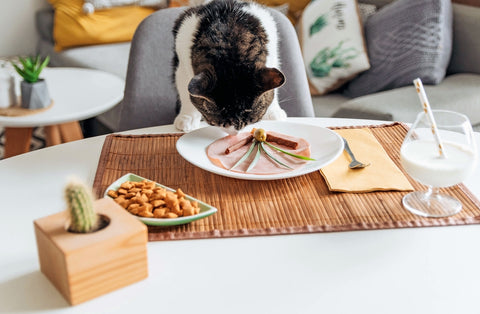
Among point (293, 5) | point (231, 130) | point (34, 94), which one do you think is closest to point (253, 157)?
point (231, 130)

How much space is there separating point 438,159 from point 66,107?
154 centimetres

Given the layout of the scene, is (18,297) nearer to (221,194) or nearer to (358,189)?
(221,194)

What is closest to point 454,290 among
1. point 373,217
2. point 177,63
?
point 373,217

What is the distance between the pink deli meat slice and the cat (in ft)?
0.28

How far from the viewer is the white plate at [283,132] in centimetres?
100

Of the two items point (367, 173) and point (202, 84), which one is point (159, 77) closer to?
point (202, 84)

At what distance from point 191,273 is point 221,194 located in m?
0.24

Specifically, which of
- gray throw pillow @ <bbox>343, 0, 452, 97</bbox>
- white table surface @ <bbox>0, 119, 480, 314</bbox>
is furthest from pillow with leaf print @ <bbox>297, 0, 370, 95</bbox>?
white table surface @ <bbox>0, 119, 480, 314</bbox>

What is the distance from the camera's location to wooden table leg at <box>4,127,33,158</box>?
221 cm

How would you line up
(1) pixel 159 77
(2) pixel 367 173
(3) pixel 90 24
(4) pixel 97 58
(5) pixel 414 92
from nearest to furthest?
1. (2) pixel 367 173
2. (1) pixel 159 77
3. (5) pixel 414 92
4. (4) pixel 97 58
5. (3) pixel 90 24

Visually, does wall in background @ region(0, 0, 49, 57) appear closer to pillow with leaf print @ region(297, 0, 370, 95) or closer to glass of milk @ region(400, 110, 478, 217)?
pillow with leaf print @ region(297, 0, 370, 95)

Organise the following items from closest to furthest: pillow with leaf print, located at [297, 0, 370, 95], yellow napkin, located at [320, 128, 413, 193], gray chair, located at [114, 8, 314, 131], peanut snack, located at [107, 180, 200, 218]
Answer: peanut snack, located at [107, 180, 200, 218], yellow napkin, located at [320, 128, 413, 193], gray chair, located at [114, 8, 314, 131], pillow with leaf print, located at [297, 0, 370, 95]

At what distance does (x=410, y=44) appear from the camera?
2.20 metres

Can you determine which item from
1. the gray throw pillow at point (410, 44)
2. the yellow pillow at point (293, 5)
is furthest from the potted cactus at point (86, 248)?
the yellow pillow at point (293, 5)
